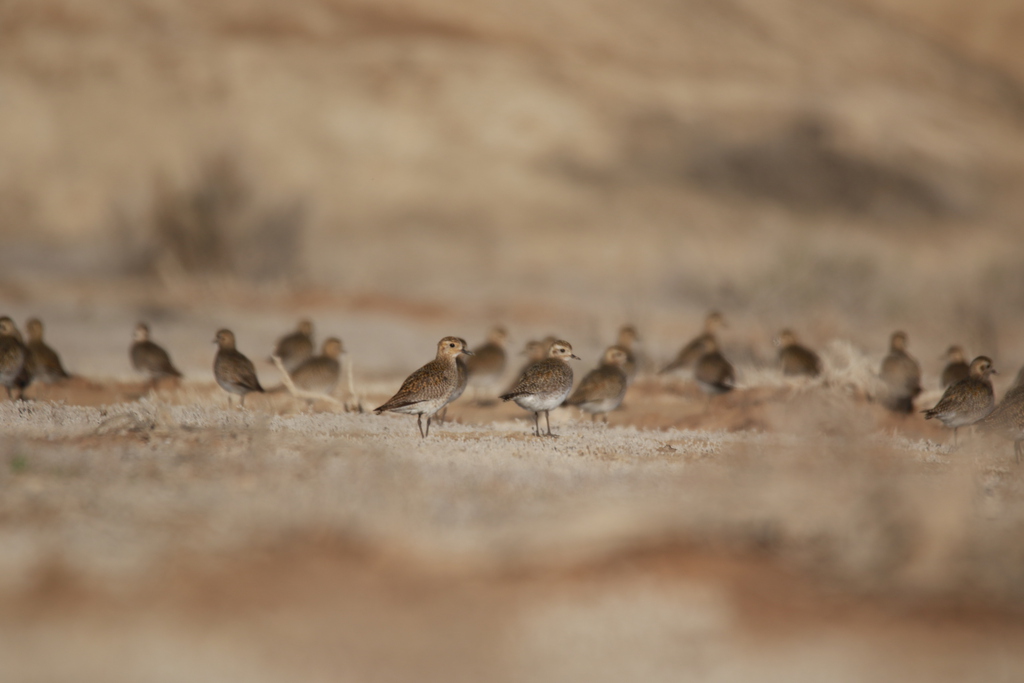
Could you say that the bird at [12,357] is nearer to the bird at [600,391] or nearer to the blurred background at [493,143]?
the bird at [600,391]

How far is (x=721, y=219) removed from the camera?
38.2m

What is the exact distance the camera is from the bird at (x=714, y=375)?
13.7 m

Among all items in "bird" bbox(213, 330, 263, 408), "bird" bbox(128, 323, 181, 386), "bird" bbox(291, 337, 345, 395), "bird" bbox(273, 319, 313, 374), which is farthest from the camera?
"bird" bbox(273, 319, 313, 374)

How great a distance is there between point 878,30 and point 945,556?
4399 cm

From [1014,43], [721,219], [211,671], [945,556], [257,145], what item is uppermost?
[1014,43]

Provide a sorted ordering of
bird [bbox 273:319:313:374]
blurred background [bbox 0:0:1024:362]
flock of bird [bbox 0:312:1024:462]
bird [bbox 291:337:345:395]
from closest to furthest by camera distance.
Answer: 1. flock of bird [bbox 0:312:1024:462]
2. bird [bbox 291:337:345:395]
3. bird [bbox 273:319:313:374]
4. blurred background [bbox 0:0:1024:362]

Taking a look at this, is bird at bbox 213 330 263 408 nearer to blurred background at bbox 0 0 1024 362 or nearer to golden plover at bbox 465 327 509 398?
golden plover at bbox 465 327 509 398

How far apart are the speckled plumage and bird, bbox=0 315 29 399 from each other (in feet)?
26.0

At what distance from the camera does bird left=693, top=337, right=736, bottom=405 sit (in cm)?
1370

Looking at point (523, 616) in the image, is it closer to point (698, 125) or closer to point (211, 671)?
point (211, 671)

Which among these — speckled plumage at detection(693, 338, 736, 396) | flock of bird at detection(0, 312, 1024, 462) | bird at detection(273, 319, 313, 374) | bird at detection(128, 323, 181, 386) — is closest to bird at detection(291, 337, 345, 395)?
flock of bird at detection(0, 312, 1024, 462)

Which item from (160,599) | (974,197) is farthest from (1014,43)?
(160,599)

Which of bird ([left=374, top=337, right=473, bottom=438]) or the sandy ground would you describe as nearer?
the sandy ground

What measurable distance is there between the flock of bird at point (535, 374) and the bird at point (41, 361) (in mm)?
15
